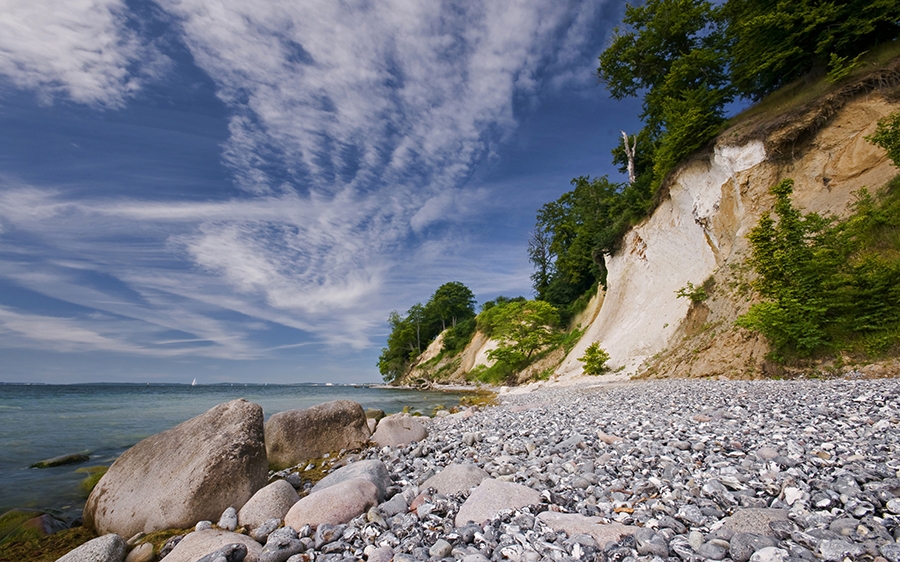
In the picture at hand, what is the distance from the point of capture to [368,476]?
4523mm

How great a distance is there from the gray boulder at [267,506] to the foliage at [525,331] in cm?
2872

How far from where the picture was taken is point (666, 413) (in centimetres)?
651

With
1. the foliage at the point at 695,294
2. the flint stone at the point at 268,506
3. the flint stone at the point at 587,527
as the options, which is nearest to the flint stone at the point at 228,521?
the flint stone at the point at 268,506

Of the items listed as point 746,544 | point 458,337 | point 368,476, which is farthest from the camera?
point 458,337

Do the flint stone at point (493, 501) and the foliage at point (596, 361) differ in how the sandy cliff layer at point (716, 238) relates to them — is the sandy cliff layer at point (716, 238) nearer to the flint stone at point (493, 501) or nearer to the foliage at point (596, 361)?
the foliage at point (596, 361)

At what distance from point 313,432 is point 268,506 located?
3701mm

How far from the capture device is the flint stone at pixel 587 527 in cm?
253

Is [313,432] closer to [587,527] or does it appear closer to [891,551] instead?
[587,527]

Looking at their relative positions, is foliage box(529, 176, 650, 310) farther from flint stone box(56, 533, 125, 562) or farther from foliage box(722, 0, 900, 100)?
flint stone box(56, 533, 125, 562)

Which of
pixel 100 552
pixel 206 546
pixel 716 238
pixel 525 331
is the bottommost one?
pixel 100 552

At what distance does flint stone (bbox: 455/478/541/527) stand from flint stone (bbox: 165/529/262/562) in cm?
180

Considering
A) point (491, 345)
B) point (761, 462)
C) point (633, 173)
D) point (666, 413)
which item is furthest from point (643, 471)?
point (491, 345)

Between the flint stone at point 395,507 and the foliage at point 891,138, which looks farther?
the foliage at point 891,138

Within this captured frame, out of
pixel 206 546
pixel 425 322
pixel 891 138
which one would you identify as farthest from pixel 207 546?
pixel 425 322
